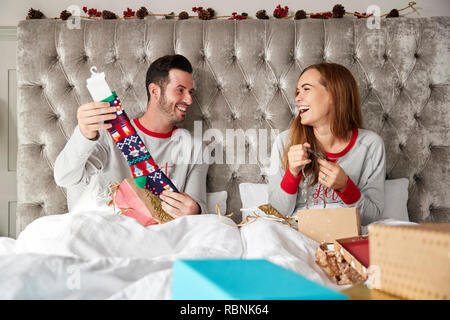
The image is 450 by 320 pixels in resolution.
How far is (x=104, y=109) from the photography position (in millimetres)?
1141

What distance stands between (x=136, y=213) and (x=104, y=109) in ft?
1.18

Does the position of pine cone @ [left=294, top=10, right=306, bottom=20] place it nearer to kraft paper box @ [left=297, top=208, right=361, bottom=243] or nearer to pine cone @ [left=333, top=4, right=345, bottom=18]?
pine cone @ [left=333, top=4, right=345, bottom=18]

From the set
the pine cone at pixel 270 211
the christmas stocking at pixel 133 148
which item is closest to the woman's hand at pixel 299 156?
the pine cone at pixel 270 211

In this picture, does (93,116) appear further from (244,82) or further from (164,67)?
(244,82)

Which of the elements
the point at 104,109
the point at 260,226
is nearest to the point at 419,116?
the point at 260,226

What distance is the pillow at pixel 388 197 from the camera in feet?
4.56

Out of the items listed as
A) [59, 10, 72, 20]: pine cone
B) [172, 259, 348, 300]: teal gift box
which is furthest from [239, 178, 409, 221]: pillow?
[59, 10, 72, 20]: pine cone

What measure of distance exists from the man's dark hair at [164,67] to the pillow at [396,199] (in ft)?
3.12

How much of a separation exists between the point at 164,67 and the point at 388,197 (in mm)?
1042

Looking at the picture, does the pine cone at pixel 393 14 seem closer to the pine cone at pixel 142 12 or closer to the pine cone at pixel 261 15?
the pine cone at pixel 261 15

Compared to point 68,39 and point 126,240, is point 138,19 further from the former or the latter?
point 126,240

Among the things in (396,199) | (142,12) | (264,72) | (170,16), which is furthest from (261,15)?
(396,199)
